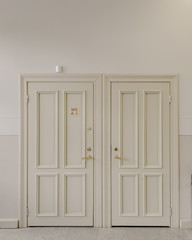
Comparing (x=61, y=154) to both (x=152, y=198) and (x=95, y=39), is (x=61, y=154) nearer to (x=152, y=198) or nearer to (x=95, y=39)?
(x=152, y=198)

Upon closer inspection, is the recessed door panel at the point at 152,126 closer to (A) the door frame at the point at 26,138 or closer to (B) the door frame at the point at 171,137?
(B) the door frame at the point at 171,137

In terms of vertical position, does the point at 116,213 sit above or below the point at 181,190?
below

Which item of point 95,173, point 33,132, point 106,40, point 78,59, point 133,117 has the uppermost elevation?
point 106,40

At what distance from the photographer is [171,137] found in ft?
10.7

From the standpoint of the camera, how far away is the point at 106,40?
10.8 feet

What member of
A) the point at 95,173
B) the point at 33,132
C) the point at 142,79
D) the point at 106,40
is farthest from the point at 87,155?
the point at 106,40

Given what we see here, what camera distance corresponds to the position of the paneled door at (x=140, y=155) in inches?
128

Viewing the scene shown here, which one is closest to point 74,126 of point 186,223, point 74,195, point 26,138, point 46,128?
point 46,128

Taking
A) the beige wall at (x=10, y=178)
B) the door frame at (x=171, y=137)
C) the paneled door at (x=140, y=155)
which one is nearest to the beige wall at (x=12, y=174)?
the beige wall at (x=10, y=178)

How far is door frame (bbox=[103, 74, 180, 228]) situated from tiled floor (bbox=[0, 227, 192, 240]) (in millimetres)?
163

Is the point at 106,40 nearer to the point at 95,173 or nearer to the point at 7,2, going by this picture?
the point at 7,2

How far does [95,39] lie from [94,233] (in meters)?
2.62

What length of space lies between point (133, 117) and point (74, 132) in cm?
85

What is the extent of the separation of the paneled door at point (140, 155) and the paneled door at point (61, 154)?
375 mm
